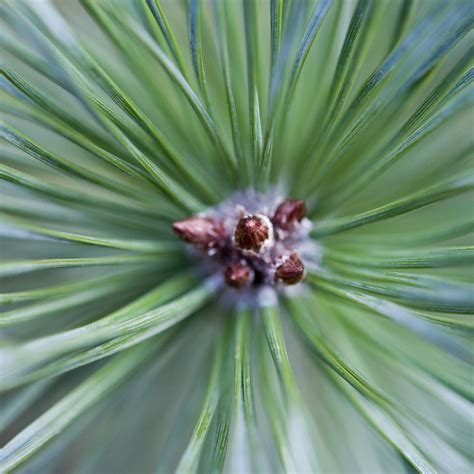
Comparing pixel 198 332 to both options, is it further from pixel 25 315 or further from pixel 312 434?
pixel 25 315

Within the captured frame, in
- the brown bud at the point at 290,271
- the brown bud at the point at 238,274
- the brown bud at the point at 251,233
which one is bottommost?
the brown bud at the point at 290,271

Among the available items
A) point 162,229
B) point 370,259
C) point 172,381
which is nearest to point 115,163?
point 162,229

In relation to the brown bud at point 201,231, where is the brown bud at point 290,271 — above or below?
below

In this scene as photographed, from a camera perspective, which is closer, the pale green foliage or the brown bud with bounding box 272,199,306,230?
the pale green foliage

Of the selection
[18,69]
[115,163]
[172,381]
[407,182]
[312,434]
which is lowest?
[312,434]
